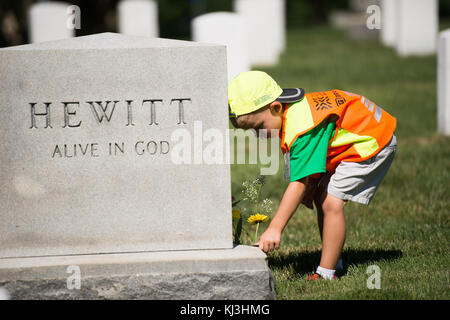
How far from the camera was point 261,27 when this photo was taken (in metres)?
16.4

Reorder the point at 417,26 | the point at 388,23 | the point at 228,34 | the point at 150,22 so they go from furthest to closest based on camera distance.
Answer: the point at 388,23 < the point at 150,22 < the point at 417,26 < the point at 228,34

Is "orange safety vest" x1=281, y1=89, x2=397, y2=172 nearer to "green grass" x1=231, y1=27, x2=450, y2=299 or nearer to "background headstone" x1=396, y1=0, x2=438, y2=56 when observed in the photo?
"green grass" x1=231, y1=27, x2=450, y2=299

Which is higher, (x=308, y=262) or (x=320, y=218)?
(x=320, y=218)

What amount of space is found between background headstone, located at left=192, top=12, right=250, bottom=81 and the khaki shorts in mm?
5423

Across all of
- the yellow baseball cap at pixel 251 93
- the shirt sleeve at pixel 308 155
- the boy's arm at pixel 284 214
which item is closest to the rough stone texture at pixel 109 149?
the yellow baseball cap at pixel 251 93

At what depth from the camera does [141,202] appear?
11.2ft

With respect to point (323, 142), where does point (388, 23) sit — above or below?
above

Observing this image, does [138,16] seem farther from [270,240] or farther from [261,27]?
[270,240]

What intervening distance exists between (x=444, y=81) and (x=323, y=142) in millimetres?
4564

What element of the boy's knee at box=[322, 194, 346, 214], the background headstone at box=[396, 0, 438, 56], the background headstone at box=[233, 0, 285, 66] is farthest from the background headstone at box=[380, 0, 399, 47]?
the boy's knee at box=[322, 194, 346, 214]

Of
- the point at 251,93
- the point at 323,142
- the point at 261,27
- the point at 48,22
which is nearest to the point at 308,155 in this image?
the point at 323,142
